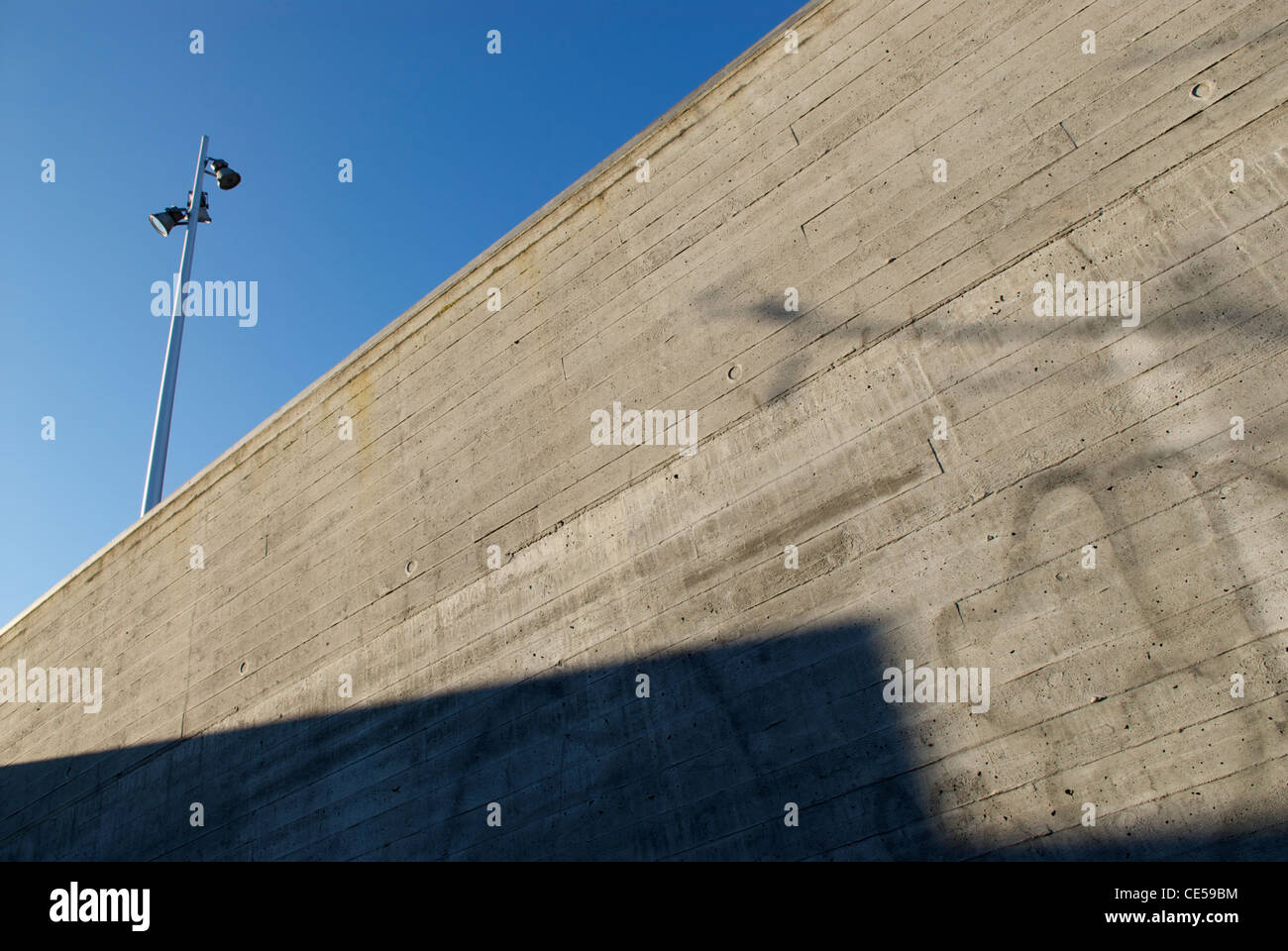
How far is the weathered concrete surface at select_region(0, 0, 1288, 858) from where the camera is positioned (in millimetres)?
4535

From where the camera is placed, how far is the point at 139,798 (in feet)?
28.0

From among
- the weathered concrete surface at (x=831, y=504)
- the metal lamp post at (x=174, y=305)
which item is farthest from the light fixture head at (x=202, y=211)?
the weathered concrete surface at (x=831, y=504)

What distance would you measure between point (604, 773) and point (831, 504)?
7.22ft

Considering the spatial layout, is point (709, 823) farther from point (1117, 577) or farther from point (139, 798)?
point (139, 798)

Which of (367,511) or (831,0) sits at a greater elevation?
(831,0)

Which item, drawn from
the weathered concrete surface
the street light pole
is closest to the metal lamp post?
the street light pole

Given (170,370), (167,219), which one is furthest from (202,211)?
(170,370)

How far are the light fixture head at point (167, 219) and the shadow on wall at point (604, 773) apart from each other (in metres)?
9.84

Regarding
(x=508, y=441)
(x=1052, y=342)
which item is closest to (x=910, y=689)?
(x=1052, y=342)

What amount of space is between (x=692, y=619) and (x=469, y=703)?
1876mm

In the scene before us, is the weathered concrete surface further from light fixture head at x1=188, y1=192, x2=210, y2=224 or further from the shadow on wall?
light fixture head at x1=188, y1=192, x2=210, y2=224

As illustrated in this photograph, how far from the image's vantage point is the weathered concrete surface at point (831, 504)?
454 cm

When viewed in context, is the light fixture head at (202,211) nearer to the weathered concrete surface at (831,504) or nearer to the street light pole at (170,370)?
the street light pole at (170,370)

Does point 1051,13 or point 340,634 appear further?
point 340,634
